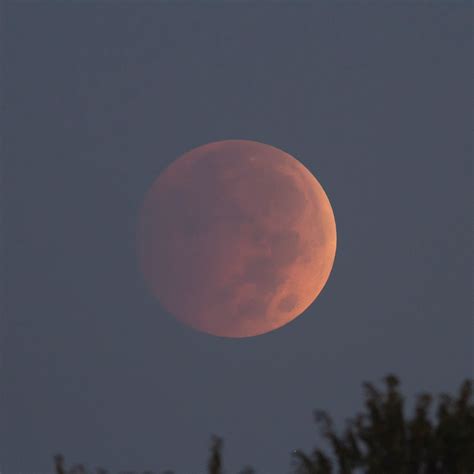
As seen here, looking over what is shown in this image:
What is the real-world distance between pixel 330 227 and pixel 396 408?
912 inches

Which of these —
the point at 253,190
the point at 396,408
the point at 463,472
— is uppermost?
the point at 253,190

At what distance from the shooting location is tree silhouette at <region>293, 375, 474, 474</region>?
1666cm

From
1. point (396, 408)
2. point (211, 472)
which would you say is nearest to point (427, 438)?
point (396, 408)

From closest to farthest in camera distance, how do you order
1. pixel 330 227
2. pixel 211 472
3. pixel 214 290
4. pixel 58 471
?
pixel 211 472 → pixel 58 471 → pixel 214 290 → pixel 330 227

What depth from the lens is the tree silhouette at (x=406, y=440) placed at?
54.6 feet

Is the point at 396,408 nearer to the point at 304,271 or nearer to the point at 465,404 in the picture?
the point at 465,404

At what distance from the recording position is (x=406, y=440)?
16812mm

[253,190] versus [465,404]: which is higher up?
[253,190]

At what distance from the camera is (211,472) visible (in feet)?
54.0

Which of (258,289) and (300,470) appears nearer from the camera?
(300,470)

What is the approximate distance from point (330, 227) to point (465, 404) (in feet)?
75.5

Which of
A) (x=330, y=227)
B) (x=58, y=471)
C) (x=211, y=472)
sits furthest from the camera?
(x=330, y=227)

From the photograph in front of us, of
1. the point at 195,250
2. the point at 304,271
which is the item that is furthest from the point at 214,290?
the point at 304,271

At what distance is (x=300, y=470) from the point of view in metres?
17.3
